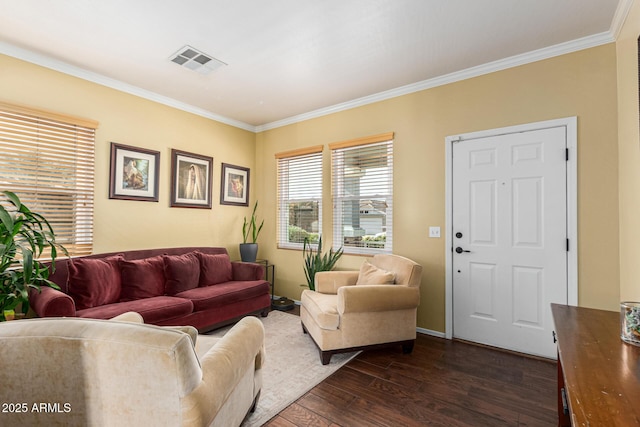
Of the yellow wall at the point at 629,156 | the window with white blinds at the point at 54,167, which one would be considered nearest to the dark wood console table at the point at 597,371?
the yellow wall at the point at 629,156

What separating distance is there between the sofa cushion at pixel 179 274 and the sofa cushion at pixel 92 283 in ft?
1.48

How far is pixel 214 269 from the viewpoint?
3590 millimetres

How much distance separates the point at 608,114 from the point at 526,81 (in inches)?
26.6

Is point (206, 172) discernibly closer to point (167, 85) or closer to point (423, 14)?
point (167, 85)

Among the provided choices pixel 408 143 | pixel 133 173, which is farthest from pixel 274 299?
pixel 408 143

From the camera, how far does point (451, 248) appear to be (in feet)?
9.98

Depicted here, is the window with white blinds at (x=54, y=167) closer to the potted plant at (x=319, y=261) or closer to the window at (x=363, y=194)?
the potted plant at (x=319, y=261)

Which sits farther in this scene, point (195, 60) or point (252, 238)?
point (252, 238)

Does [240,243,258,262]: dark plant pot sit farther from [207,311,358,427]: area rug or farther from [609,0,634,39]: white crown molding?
[609,0,634,39]: white crown molding

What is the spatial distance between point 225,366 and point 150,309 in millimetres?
1676

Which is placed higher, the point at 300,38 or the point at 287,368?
the point at 300,38

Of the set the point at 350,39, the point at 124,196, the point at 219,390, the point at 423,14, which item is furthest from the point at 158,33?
the point at 219,390

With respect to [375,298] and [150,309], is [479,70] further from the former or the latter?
[150,309]

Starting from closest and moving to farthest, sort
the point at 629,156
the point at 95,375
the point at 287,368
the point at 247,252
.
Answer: the point at 95,375
the point at 629,156
the point at 287,368
the point at 247,252
